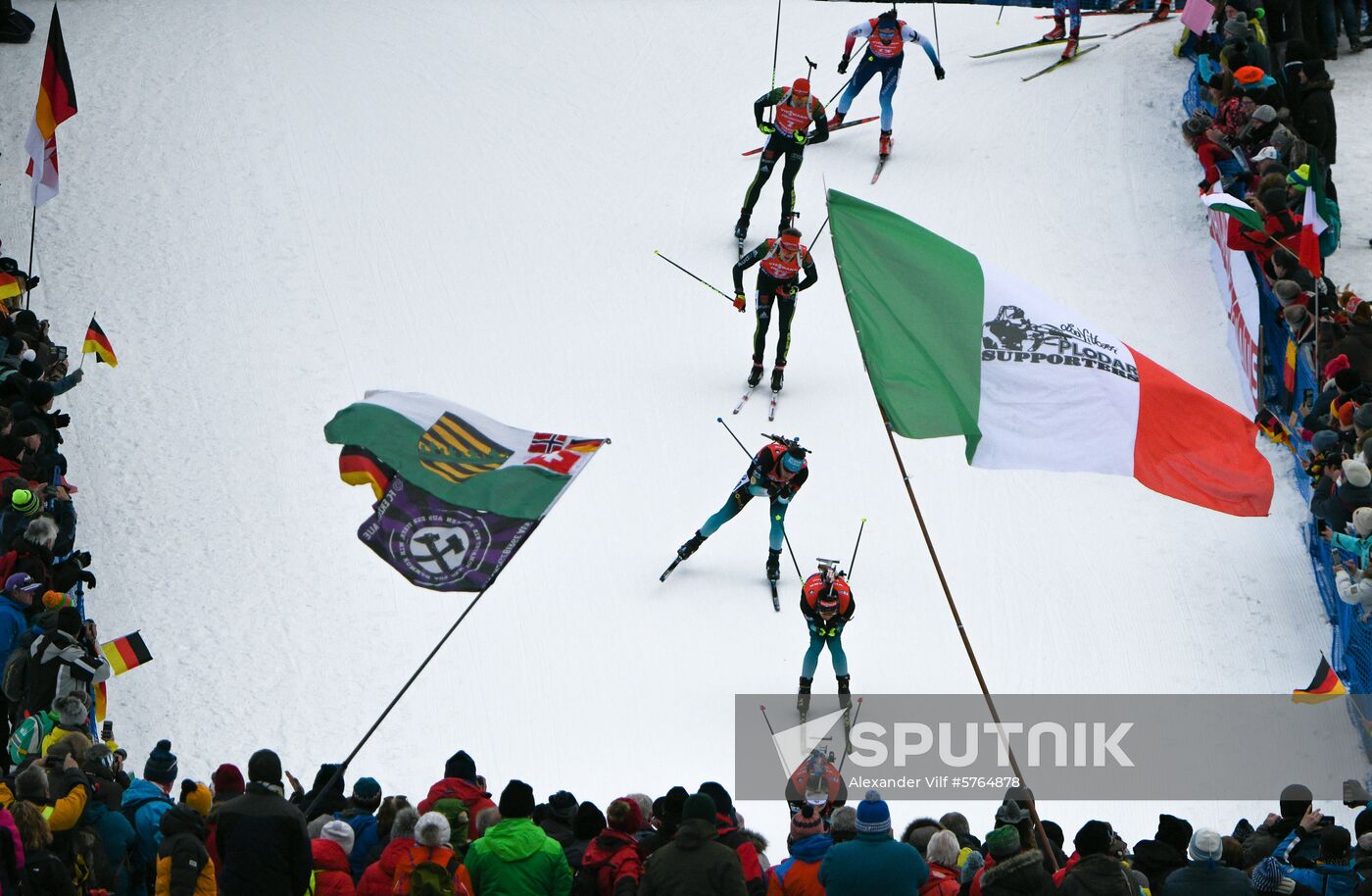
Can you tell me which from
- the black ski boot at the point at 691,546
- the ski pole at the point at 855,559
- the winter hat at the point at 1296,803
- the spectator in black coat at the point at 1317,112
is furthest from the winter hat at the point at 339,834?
the spectator in black coat at the point at 1317,112

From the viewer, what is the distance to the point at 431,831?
8.45 m

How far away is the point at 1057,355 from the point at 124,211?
43.4ft

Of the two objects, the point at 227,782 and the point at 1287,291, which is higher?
the point at 1287,291

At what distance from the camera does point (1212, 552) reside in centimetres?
1528

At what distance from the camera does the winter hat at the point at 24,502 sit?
12.1 meters

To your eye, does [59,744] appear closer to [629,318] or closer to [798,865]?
[798,865]

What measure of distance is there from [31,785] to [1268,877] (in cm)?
557

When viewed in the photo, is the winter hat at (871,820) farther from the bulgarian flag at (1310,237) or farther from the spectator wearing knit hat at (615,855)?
the bulgarian flag at (1310,237)

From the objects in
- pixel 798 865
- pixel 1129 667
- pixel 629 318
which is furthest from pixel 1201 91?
pixel 798 865

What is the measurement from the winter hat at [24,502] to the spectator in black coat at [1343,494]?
27.0 feet

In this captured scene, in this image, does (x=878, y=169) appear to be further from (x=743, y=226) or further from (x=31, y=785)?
(x=31, y=785)

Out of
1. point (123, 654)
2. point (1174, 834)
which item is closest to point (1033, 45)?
point (123, 654)

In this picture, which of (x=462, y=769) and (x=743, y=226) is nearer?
(x=462, y=769)

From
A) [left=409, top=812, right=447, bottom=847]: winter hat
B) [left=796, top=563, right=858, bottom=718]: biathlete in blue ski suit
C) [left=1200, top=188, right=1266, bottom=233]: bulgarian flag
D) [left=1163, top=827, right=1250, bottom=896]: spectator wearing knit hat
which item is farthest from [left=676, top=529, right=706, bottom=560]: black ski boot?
[left=1163, top=827, right=1250, bottom=896]: spectator wearing knit hat
